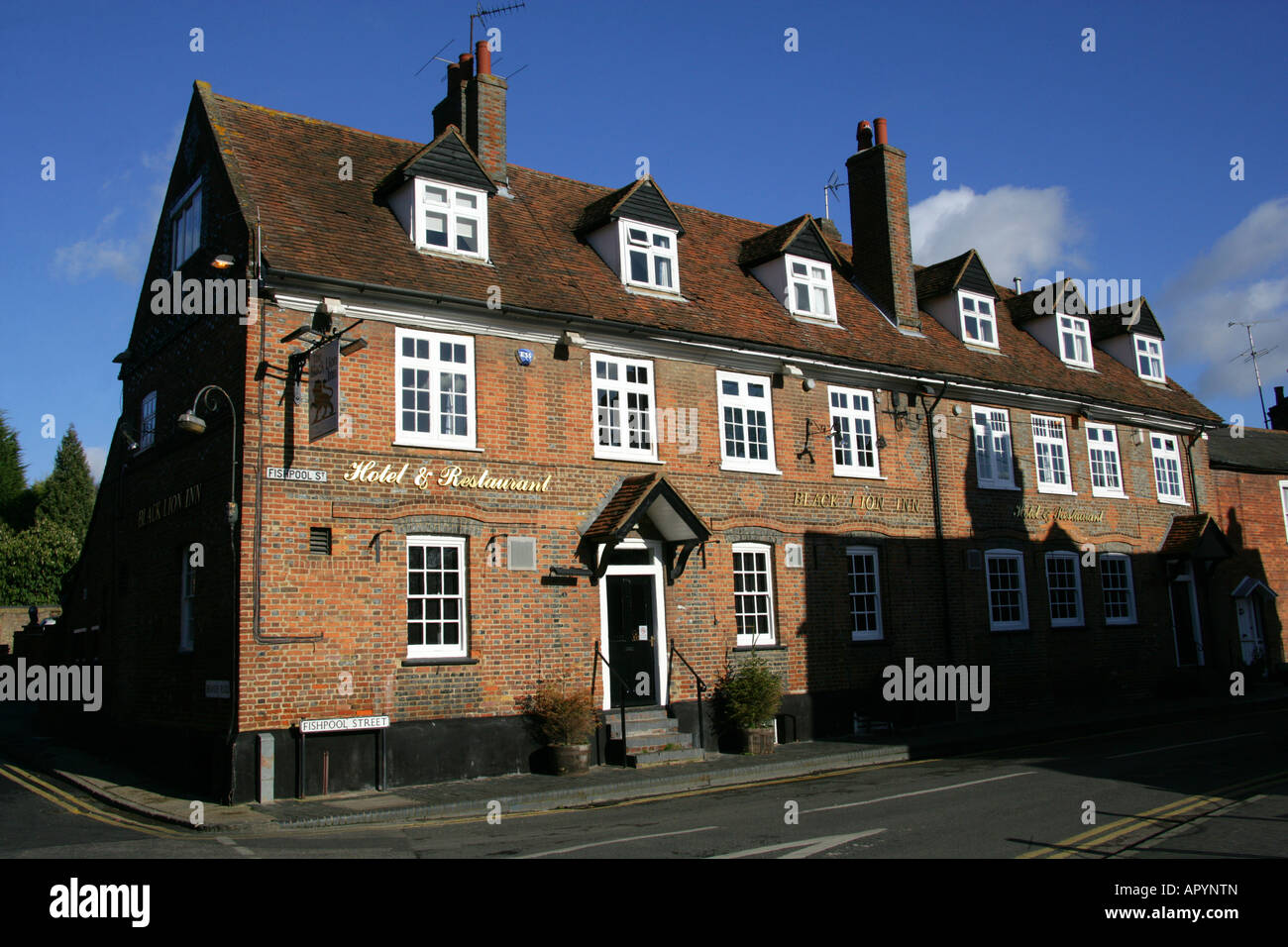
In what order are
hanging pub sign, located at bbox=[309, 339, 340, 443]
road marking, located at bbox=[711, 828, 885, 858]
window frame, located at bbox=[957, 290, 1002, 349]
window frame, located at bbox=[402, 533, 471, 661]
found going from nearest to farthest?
1. road marking, located at bbox=[711, 828, 885, 858]
2. hanging pub sign, located at bbox=[309, 339, 340, 443]
3. window frame, located at bbox=[402, 533, 471, 661]
4. window frame, located at bbox=[957, 290, 1002, 349]

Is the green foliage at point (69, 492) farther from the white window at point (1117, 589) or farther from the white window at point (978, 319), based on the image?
the white window at point (1117, 589)

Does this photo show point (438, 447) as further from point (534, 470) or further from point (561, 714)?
point (561, 714)

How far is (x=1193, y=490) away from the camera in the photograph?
2903 cm

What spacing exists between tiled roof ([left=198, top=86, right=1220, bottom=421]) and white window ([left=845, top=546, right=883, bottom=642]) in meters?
4.03

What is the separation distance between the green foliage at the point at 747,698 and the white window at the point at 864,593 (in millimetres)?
3409

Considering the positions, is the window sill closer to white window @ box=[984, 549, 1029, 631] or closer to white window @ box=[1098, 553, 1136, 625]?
white window @ box=[984, 549, 1029, 631]

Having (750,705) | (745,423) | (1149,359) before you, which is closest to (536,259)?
(745,423)

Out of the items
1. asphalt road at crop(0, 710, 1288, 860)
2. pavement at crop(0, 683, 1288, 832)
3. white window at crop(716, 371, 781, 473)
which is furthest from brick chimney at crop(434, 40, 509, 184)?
asphalt road at crop(0, 710, 1288, 860)

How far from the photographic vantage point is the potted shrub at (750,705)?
1759 cm

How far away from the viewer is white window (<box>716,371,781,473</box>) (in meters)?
19.6

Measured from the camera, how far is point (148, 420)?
19031 mm

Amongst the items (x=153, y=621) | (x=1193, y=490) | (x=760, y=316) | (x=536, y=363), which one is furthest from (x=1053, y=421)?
(x=153, y=621)
